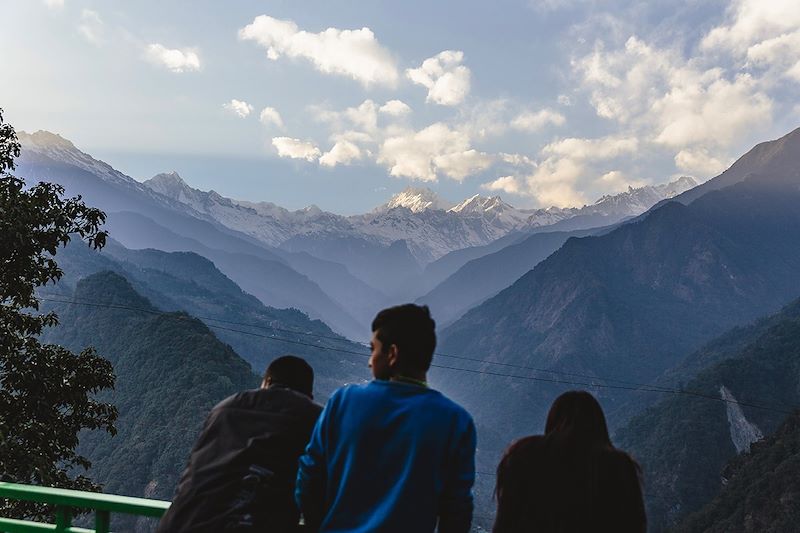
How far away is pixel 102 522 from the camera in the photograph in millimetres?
3891

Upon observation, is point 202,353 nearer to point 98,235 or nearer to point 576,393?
point 98,235

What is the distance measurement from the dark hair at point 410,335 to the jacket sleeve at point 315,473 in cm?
34

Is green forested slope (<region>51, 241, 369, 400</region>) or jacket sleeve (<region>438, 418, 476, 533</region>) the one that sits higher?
jacket sleeve (<region>438, 418, 476, 533</region>)

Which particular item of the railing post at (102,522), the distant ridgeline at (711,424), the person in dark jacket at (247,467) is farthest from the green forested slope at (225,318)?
the person in dark jacket at (247,467)

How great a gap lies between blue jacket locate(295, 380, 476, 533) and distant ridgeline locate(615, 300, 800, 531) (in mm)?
100257

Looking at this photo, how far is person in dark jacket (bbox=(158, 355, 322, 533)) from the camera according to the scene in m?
2.72

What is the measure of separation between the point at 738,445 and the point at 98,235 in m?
112

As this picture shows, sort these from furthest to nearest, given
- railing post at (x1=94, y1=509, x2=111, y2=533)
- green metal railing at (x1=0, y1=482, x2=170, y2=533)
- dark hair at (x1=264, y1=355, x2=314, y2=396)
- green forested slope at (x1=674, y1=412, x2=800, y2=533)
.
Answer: green forested slope at (x1=674, y1=412, x2=800, y2=533) → railing post at (x1=94, y1=509, x2=111, y2=533) → green metal railing at (x1=0, y1=482, x2=170, y2=533) → dark hair at (x1=264, y1=355, x2=314, y2=396)

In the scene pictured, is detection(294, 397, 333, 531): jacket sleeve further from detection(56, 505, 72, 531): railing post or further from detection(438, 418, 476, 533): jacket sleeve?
detection(56, 505, 72, 531): railing post

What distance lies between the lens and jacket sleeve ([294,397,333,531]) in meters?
2.69

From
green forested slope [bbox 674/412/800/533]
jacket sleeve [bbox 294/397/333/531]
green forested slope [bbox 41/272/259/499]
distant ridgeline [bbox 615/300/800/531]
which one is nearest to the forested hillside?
green forested slope [bbox 41/272/259/499]

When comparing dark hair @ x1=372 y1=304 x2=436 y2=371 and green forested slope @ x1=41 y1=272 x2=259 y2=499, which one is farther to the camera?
green forested slope @ x1=41 y1=272 x2=259 y2=499

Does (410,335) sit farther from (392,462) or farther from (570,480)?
(570,480)

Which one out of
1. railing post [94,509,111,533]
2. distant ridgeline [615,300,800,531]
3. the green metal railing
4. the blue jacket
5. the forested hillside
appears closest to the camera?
the blue jacket
